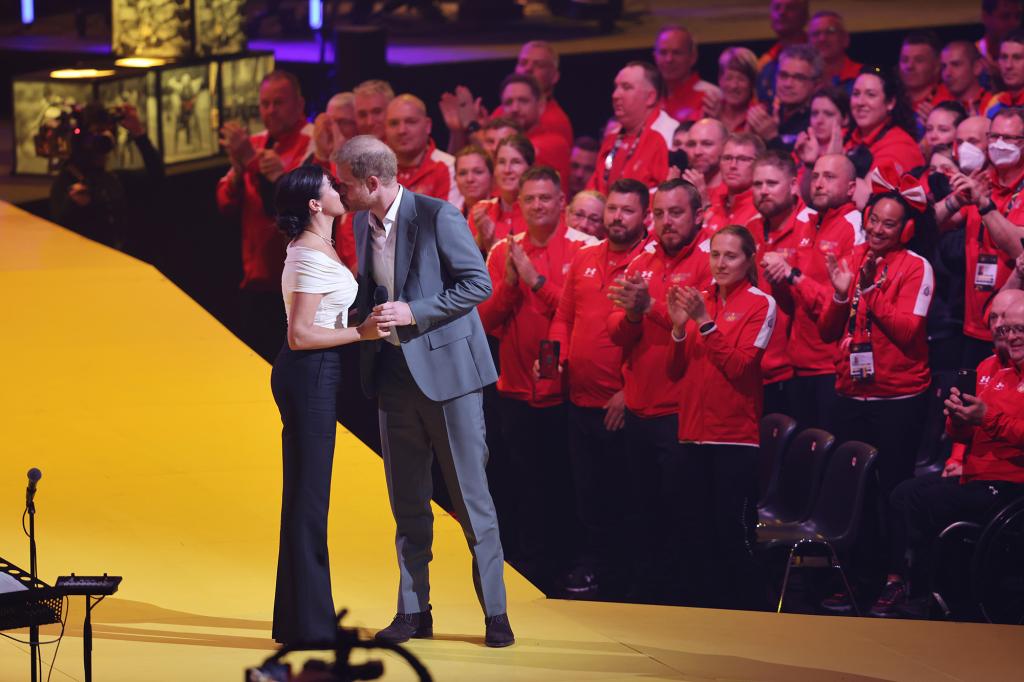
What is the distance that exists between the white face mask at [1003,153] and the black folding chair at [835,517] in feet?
5.51

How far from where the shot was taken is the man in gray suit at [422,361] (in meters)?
4.54

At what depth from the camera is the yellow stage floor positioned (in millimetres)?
4633

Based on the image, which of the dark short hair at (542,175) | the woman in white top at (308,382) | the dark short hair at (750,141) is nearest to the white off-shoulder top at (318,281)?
the woman in white top at (308,382)

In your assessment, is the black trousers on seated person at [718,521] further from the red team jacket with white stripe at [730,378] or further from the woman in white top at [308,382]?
the woman in white top at [308,382]

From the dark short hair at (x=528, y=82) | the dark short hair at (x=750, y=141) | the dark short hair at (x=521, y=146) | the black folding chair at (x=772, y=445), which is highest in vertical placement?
the dark short hair at (x=528, y=82)

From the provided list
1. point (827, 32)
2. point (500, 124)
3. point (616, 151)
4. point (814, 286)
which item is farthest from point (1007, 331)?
point (827, 32)

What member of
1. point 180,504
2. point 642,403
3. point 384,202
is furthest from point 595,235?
point 384,202

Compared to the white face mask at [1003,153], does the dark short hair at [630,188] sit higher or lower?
lower

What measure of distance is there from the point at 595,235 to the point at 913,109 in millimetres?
2635

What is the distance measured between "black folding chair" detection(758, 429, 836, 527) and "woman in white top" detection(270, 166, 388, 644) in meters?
2.28

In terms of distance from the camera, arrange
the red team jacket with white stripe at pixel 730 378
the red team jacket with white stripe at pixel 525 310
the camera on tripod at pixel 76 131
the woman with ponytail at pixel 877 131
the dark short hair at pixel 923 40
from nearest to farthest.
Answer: the red team jacket with white stripe at pixel 730 378, the red team jacket with white stripe at pixel 525 310, the woman with ponytail at pixel 877 131, the dark short hair at pixel 923 40, the camera on tripod at pixel 76 131

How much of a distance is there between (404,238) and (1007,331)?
8.52 feet

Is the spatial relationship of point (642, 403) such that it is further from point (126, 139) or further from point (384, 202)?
point (126, 139)

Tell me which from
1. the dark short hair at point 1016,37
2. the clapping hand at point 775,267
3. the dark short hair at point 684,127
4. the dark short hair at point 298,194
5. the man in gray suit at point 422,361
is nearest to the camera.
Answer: the dark short hair at point 298,194
